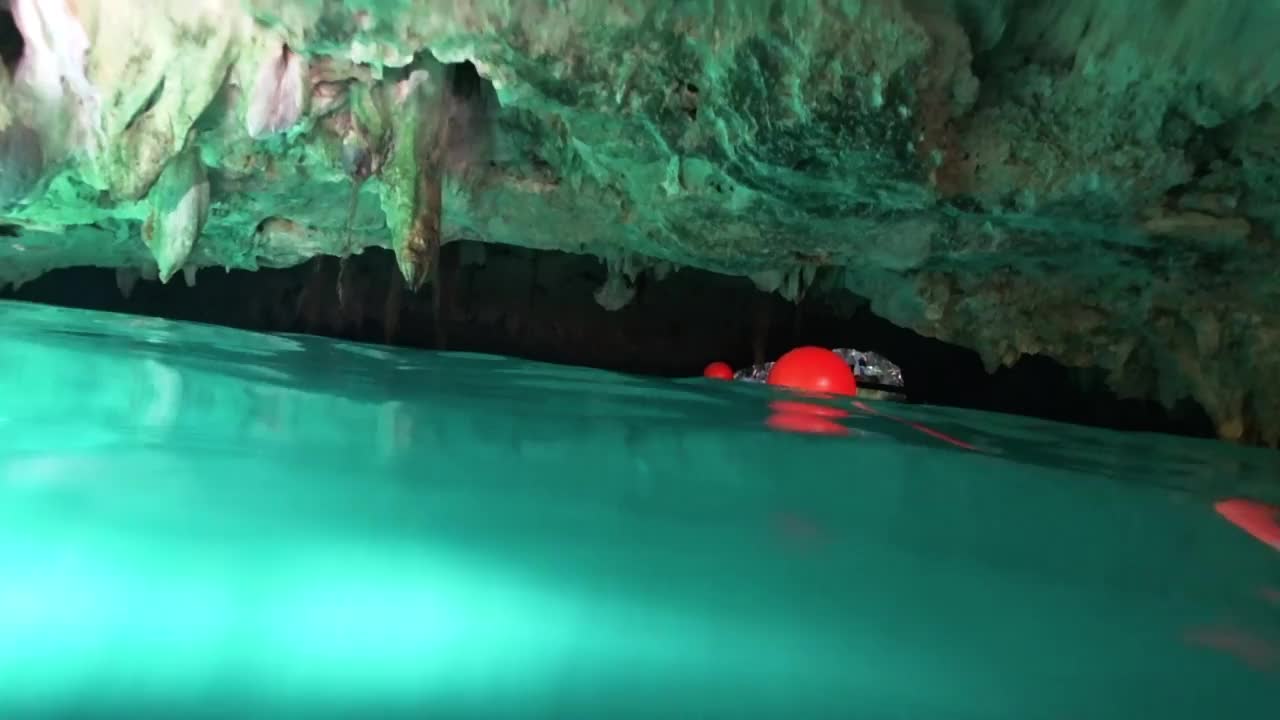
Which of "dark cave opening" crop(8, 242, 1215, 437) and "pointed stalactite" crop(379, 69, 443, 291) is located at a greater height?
"pointed stalactite" crop(379, 69, 443, 291)

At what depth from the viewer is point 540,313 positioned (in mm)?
9859

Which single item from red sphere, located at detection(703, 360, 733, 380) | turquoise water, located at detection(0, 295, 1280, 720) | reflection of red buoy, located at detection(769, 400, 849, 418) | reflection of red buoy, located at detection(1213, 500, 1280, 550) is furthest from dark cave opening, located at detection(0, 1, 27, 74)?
red sphere, located at detection(703, 360, 733, 380)

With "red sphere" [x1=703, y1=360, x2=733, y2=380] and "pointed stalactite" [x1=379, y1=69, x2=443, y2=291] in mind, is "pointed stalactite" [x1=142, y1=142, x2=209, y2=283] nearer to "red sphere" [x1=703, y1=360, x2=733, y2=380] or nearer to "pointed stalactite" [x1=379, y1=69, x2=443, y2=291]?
"pointed stalactite" [x1=379, y1=69, x2=443, y2=291]

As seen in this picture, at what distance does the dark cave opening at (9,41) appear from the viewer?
3.70m

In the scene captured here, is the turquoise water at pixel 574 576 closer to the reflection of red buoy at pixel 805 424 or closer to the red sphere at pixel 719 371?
the reflection of red buoy at pixel 805 424

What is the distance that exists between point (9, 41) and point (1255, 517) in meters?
5.07

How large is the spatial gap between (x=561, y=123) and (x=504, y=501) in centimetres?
312

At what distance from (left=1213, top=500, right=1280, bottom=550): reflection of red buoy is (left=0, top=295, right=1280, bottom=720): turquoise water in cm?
8

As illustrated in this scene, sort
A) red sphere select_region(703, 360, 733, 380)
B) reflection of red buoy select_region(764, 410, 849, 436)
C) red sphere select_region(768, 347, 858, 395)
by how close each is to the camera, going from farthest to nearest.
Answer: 1. red sphere select_region(703, 360, 733, 380)
2. red sphere select_region(768, 347, 858, 395)
3. reflection of red buoy select_region(764, 410, 849, 436)

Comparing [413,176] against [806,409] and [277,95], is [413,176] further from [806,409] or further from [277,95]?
[806,409]

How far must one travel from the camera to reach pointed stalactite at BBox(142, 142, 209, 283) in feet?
15.5

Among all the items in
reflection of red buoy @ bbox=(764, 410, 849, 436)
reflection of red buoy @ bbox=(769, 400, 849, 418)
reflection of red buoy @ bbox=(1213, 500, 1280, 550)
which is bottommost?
reflection of red buoy @ bbox=(1213, 500, 1280, 550)

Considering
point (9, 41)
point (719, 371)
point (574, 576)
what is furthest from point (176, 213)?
point (719, 371)

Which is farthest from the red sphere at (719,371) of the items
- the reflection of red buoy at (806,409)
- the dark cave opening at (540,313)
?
the reflection of red buoy at (806,409)
